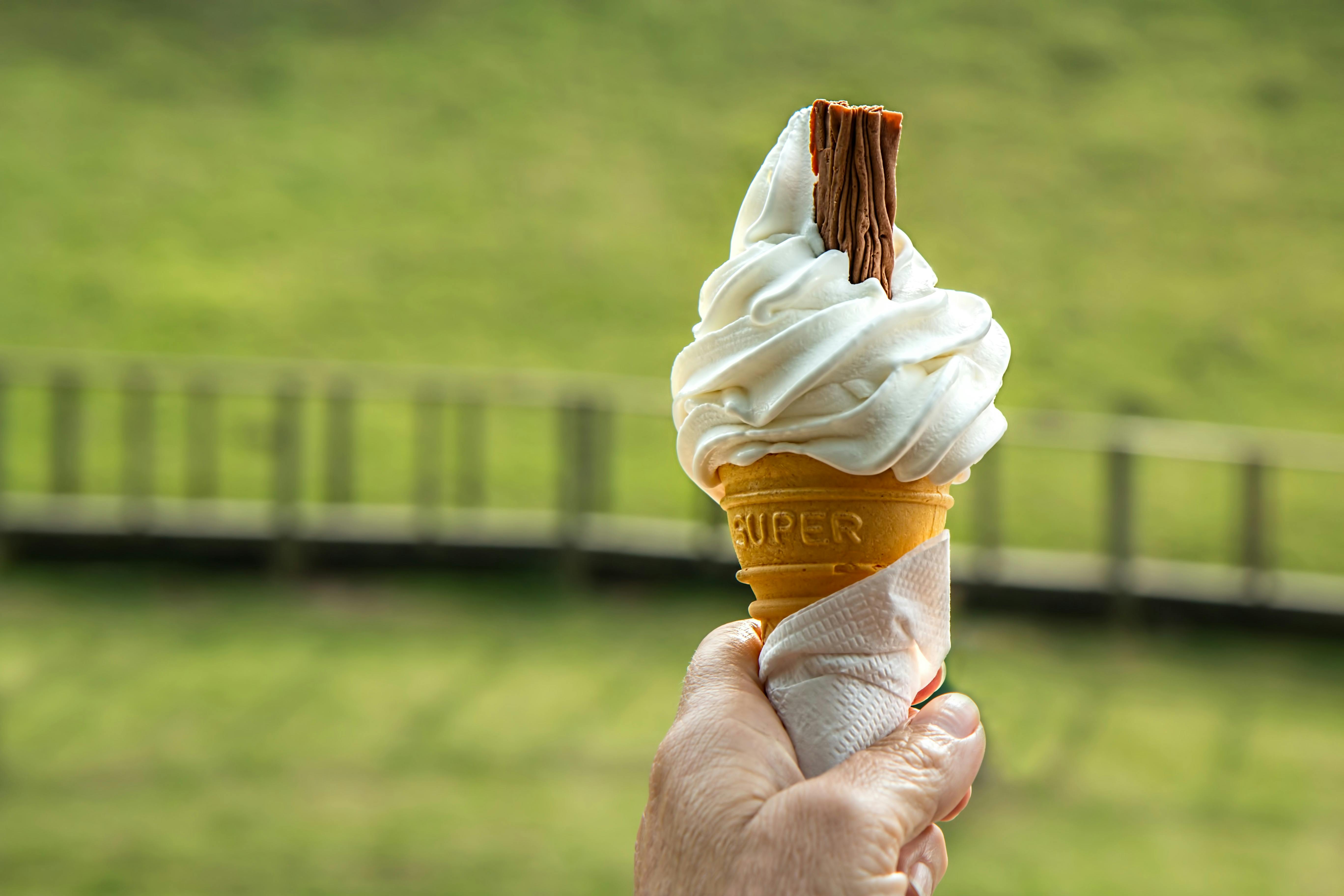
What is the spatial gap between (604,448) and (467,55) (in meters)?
6.73

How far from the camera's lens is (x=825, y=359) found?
158 centimetres

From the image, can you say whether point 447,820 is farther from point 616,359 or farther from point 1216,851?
point 616,359

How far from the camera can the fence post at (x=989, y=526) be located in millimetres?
7457

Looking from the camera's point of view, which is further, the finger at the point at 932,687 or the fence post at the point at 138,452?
the fence post at the point at 138,452

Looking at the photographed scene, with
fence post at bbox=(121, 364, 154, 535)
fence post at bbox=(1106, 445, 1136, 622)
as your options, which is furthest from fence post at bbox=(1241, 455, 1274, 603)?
fence post at bbox=(121, 364, 154, 535)

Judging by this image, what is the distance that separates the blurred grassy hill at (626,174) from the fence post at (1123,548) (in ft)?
7.62

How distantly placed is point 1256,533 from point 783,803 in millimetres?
6877

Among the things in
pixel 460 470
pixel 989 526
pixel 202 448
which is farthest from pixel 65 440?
pixel 989 526

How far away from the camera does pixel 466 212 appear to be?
11383 mm

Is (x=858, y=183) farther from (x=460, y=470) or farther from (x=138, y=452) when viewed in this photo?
(x=138, y=452)

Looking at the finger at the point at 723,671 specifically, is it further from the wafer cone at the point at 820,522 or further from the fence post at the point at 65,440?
the fence post at the point at 65,440

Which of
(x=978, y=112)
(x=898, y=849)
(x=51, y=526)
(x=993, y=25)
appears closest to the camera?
(x=898, y=849)

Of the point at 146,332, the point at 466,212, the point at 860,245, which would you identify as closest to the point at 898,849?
the point at 860,245

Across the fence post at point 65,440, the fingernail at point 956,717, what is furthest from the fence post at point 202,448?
the fingernail at point 956,717
